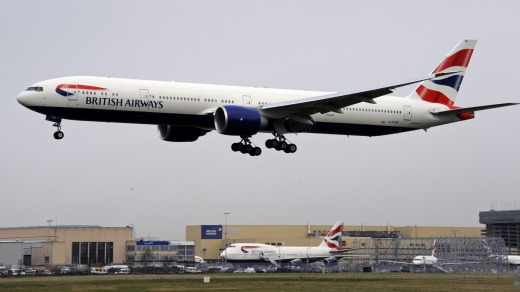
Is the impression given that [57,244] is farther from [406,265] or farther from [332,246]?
[406,265]

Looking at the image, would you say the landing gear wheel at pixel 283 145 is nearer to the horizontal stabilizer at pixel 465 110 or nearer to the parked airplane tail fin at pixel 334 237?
the horizontal stabilizer at pixel 465 110

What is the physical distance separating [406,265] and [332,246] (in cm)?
1824

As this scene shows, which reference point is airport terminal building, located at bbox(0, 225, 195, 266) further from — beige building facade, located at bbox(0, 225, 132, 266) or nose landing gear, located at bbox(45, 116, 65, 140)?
nose landing gear, located at bbox(45, 116, 65, 140)

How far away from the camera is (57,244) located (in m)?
128

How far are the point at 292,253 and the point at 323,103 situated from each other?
197ft

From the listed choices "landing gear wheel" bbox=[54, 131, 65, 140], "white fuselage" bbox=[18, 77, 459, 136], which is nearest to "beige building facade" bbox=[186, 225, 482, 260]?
"white fuselage" bbox=[18, 77, 459, 136]

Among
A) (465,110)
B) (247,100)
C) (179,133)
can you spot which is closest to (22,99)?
(179,133)

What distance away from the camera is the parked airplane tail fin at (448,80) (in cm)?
6906

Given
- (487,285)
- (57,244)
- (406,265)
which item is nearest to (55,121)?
(487,285)

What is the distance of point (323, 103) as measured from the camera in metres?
58.4

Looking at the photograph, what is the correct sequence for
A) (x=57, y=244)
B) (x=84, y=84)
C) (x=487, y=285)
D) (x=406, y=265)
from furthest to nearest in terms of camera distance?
(x=57, y=244) → (x=406, y=265) → (x=487, y=285) → (x=84, y=84)

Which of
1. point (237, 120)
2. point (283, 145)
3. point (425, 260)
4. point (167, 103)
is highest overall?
point (167, 103)

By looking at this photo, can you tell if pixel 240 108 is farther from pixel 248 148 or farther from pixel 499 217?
pixel 499 217

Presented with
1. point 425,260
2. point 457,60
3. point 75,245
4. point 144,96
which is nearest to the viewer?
point 144,96
